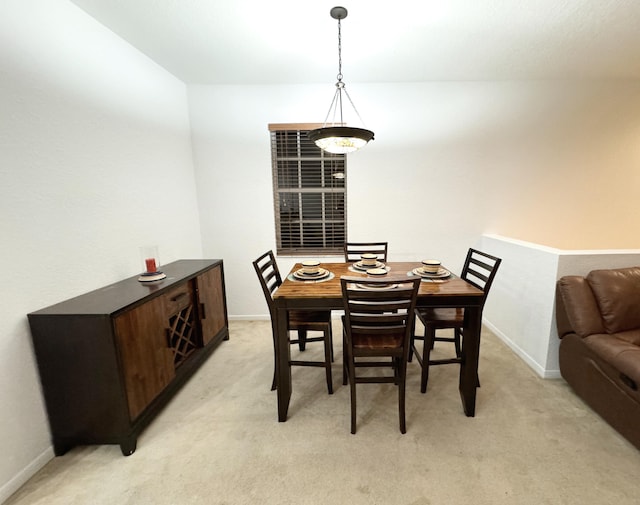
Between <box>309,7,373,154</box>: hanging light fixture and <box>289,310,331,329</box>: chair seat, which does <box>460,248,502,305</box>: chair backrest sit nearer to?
<box>289,310,331,329</box>: chair seat

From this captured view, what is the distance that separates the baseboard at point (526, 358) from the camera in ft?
7.20

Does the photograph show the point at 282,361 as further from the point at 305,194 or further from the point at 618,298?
the point at 618,298

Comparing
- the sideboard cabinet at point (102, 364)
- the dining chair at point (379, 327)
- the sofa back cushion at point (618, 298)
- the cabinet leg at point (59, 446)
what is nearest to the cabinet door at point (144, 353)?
the sideboard cabinet at point (102, 364)

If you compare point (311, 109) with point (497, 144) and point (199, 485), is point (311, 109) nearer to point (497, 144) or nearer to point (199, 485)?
point (497, 144)

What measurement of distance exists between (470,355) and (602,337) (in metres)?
0.85

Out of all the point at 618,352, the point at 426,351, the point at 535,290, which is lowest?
the point at 426,351

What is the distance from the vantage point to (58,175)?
167 centimetres

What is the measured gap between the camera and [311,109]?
3.05m

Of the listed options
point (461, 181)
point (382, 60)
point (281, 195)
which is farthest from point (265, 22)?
point (461, 181)

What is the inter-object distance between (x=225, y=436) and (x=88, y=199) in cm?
177

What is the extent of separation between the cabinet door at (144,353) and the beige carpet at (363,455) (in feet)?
0.82

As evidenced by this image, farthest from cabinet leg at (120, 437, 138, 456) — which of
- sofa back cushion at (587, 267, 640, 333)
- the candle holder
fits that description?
sofa back cushion at (587, 267, 640, 333)

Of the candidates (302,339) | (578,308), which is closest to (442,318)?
(578,308)

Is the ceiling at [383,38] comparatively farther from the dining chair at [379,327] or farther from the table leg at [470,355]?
the table leg at [470,355]
